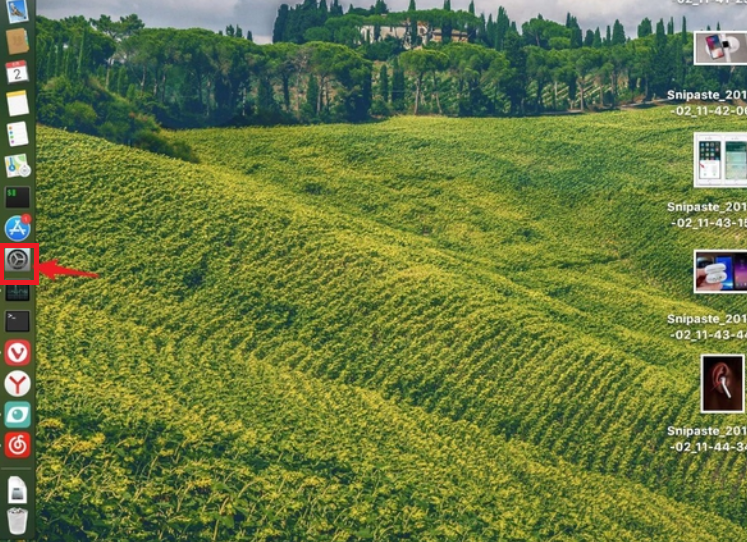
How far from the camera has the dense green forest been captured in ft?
54.3

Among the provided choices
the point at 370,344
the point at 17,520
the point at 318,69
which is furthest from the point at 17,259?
the point at 318,69

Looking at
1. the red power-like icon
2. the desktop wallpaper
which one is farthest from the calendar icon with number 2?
the red power-like icon

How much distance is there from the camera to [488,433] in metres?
13.2

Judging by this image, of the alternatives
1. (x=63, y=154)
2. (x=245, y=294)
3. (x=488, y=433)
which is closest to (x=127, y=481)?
(x=245, y=294)

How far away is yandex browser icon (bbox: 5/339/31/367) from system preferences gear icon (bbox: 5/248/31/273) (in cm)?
66

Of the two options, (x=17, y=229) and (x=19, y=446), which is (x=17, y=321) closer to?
(x=17, y=229)

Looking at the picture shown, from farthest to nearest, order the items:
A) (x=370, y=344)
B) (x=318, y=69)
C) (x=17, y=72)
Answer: (x=318, y=69)
(x=370, y=344)
(x=17, y=72)

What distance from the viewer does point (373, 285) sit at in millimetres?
15180

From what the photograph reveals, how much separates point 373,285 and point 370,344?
1.55 meters

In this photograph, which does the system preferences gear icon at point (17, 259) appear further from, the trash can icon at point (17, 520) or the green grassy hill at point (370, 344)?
the green grassy hill at point (370, 344)

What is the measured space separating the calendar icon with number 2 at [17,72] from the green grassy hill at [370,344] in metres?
4.06

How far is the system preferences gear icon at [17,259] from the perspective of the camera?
8.08 meters

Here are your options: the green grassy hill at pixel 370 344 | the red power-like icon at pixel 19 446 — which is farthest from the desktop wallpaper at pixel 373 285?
the red power-like icon at pixel 19 446

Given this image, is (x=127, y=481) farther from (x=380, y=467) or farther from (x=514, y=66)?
(x=514, y=66)
